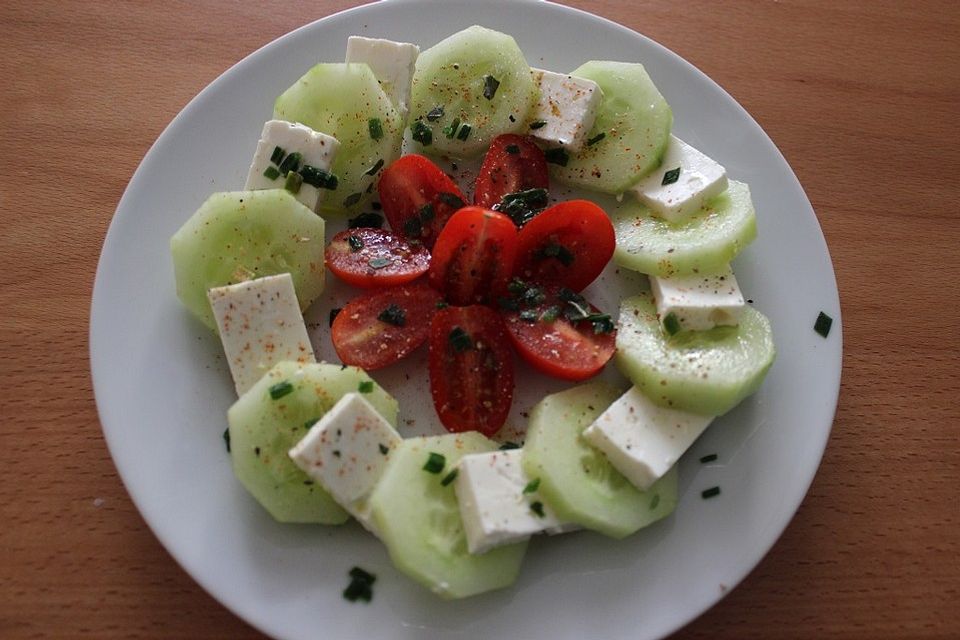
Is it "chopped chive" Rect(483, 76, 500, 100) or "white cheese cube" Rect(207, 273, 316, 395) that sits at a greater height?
"chopped chive" Rect(483, 76, 500, 100)

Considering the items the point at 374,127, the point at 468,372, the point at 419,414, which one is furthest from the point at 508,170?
the point at 419,414

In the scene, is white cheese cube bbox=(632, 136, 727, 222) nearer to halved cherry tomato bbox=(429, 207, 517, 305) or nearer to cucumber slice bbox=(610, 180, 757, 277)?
cucumber slice bbox=(610, 180, 757, 277)

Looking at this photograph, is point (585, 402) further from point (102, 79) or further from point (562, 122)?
point (102, 79)

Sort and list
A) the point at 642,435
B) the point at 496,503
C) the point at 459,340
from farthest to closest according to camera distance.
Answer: the point at 459,340
the point at 642,435
the point at 496,503

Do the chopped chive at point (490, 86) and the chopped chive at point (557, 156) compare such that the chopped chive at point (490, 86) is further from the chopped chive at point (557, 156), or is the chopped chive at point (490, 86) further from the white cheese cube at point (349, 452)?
the white cheese cube at point (349, 452)

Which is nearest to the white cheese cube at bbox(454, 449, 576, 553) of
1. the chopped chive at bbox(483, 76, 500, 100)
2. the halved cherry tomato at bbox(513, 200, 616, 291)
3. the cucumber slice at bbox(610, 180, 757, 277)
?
the halved cherry tomato at bbox(513, 200, 616, 291)

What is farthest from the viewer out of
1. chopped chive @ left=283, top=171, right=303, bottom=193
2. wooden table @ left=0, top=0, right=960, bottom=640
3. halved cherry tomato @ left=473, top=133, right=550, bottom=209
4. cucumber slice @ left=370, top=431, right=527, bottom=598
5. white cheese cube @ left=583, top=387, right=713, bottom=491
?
halved cherry tomato @ left=473, top=133, right=550, bottom=209

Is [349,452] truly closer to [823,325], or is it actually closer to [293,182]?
[293,182]
